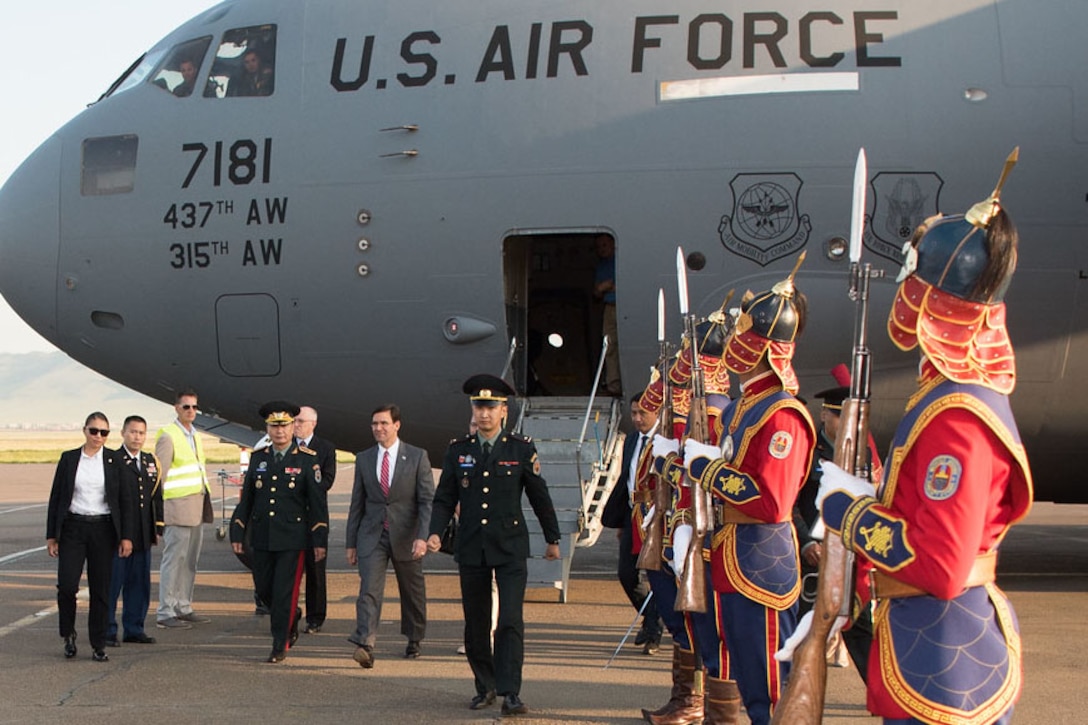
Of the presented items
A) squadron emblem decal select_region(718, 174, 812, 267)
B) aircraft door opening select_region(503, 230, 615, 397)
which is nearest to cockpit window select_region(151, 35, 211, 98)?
aircraft door opening select_region(503, 230, 615, 397)

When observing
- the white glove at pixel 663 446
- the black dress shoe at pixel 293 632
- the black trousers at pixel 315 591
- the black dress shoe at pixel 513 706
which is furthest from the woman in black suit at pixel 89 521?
the white glove at pixel 663 446

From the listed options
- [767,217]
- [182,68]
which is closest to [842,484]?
[767,217]

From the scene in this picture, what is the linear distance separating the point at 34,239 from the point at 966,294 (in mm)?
9748

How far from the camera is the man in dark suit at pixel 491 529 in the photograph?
703cm

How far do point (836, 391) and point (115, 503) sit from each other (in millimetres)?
4840

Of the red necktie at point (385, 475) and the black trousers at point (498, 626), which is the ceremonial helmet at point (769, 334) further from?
the red necktie at point (385, 475)

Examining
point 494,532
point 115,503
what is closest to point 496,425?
point 494,532

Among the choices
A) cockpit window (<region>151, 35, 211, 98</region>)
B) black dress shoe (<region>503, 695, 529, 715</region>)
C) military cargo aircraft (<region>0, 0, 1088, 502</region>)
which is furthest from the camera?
cockpit window (<region>151, 35, 211, 98</region>)

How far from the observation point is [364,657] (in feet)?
26.9

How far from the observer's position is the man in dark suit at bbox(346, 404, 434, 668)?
343 inches

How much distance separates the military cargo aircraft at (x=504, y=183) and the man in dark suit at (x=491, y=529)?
10.7 feet

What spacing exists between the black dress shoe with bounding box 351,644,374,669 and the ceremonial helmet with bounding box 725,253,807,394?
11.7ft

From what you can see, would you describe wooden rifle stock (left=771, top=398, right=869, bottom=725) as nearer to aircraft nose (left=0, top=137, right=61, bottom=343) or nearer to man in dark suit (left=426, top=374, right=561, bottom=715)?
man in dark suit (left=426, top=374, right=561, bottom=715)

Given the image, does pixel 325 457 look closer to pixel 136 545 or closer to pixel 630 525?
pixel 136 545
